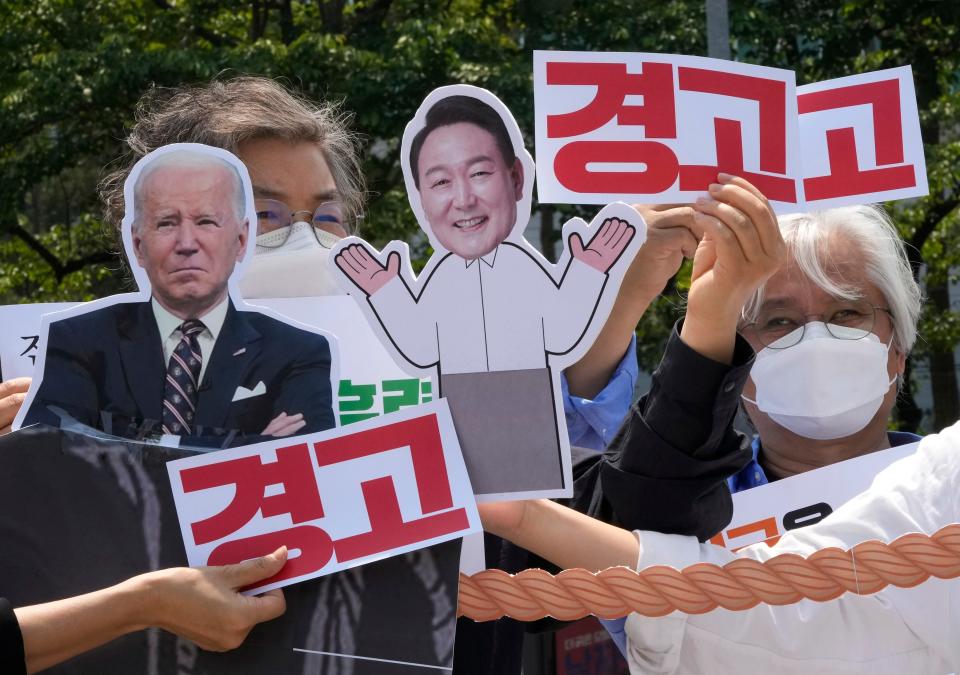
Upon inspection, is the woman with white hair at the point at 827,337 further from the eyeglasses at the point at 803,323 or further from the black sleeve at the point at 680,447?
the black sleeve at the point at 680,447

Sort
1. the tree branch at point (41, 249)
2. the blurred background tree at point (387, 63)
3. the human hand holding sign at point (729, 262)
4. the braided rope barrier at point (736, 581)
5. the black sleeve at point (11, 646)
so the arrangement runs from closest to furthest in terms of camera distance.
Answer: the black sleeve at point (11, 646) → the braided rope barrier at point (736, 581) → the human hand holding sign at point (729, 262) → the blurred background tree at point (387, 63) → the tree branch at point (41, 249)

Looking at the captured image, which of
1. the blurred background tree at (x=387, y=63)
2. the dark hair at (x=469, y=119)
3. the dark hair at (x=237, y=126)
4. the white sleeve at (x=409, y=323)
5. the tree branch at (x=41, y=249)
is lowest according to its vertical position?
the white sleeve at (x=409, y=323)

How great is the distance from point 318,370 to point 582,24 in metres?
9.06

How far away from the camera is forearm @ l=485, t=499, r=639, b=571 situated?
1.33m

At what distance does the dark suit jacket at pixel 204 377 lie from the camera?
4.14 ft

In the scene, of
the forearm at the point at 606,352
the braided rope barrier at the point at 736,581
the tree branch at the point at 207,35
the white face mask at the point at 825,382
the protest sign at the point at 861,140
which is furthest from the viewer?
the tree branch at the point at 207,35

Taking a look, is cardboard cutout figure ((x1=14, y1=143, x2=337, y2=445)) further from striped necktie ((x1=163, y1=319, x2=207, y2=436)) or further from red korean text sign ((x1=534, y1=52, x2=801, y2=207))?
red korean text sign ((x1=534, y1=52, x2=801, y2=207))

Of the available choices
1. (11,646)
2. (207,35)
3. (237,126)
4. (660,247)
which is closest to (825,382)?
(660,247)

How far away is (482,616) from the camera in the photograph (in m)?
1.26

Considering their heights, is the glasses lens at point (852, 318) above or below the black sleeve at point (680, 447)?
above

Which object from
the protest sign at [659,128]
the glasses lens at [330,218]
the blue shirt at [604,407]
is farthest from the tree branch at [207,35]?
the protest sign at [659,128]

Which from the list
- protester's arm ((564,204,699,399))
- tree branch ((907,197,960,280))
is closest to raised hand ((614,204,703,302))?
protester's arm ((564,204,699,399))

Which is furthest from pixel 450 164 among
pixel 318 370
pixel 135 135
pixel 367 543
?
pixel 135 135

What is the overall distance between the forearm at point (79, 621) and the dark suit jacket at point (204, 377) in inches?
7.4
